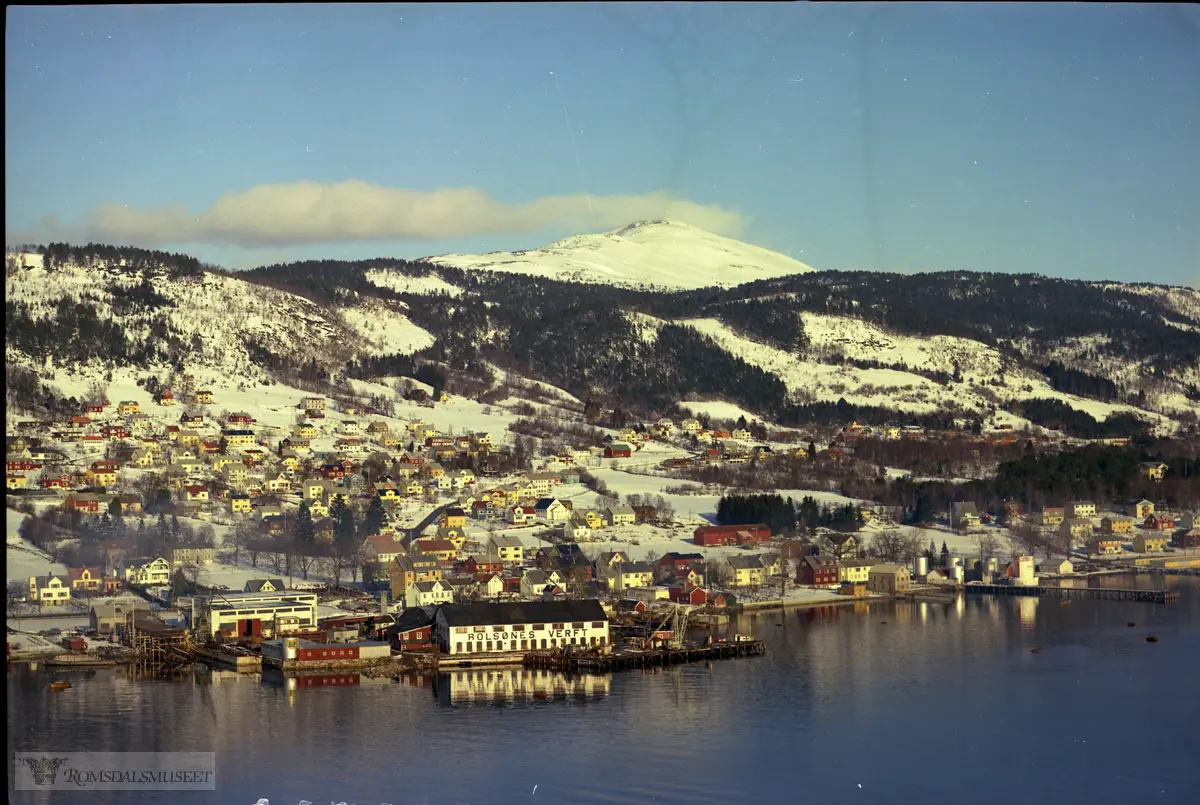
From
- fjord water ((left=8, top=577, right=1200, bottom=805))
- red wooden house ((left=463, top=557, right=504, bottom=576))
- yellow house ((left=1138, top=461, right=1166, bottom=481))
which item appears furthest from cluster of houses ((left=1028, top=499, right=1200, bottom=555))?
red wooden house ((left=463, top=557, right=504, bottom=576))

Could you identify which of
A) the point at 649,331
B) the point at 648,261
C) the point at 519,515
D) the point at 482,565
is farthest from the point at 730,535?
the point at 648,261

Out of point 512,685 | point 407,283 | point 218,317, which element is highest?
point 407,283

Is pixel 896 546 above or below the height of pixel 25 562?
below

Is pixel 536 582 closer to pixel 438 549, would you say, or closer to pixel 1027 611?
pixel 438 549

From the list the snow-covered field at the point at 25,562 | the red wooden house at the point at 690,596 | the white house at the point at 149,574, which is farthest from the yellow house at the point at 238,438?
the red wooden house at the point at 690,596

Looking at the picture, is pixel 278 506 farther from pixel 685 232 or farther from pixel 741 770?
pixel 685 232

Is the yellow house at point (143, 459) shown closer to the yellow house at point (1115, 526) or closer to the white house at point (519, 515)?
the white house at point (519, 515)

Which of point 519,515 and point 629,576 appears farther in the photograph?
point 519,515
